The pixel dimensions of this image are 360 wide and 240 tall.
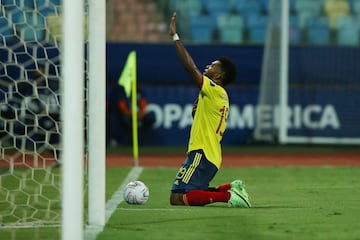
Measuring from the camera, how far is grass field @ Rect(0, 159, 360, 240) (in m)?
7.66

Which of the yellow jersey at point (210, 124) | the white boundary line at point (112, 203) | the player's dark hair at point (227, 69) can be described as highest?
the player's dark hair at point (227, 69)

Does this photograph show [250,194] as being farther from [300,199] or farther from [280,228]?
[280,228]

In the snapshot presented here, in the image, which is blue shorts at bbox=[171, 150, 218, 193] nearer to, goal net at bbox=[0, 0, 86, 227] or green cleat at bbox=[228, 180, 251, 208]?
green cleat at bbox=[228, 180, 251, 208]

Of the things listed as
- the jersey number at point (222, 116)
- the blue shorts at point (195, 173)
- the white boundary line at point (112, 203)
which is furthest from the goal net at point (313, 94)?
the blue shorts at point (195, 173)

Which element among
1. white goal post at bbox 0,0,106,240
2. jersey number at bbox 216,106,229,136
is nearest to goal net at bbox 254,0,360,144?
white goal post at bbox 0,0,106,240

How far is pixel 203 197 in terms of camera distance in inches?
385

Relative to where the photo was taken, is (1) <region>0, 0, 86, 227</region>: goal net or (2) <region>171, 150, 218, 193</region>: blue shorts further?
(2) <region>171, 150, 218, 193</region>: blue shorts

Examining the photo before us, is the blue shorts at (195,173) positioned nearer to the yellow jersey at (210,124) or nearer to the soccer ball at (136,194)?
the yellow jersey at (210,124)

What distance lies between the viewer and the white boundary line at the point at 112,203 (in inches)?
301

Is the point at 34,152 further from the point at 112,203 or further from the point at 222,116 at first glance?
the point at 222,116

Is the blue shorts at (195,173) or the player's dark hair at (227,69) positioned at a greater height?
the player's dark hair at (227,69)

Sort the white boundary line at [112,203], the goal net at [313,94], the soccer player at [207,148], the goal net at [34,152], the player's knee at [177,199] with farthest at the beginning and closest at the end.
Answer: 1. the goal net at [313,94]
2. the player's knee at [177,199]
3. the soccer player at [207,148]
4. the goal net at [34,152]
5. the white boundary line at [112,203]

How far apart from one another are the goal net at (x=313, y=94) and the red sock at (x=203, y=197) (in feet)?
35.8

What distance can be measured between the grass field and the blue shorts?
10.6 inches
